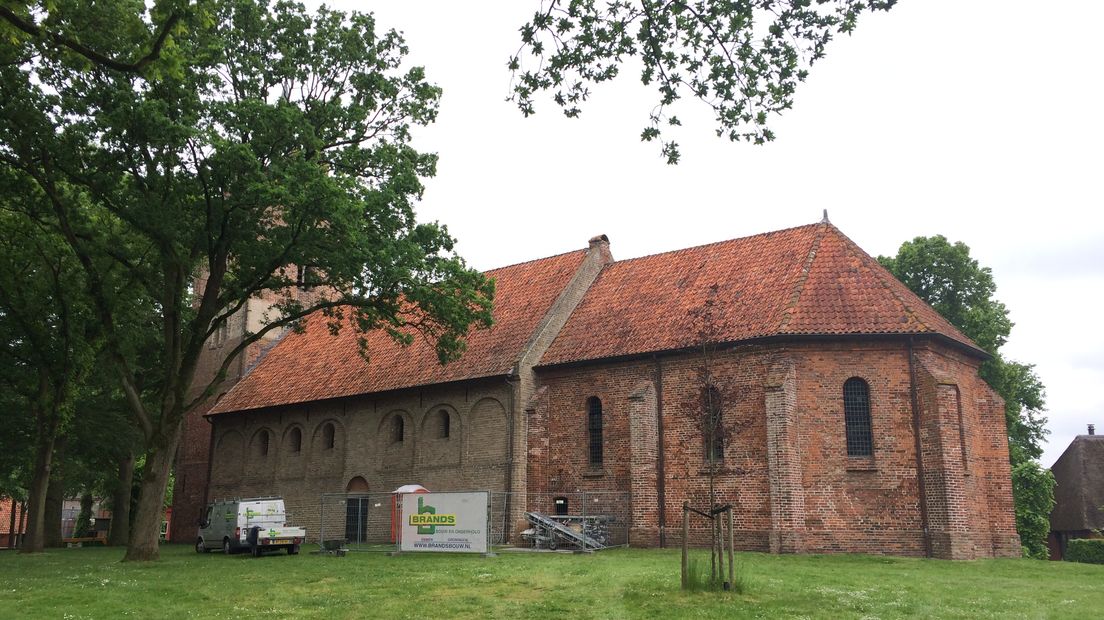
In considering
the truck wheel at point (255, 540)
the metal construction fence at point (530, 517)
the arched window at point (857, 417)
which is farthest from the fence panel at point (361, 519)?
the arched window at point (857, 417)

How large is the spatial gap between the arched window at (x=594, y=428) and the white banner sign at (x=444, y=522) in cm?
618

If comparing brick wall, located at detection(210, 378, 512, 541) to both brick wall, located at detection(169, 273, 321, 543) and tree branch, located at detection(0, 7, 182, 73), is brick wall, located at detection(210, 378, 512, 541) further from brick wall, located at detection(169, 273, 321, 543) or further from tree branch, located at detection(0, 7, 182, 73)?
tree branch, located at detection(0, 7, 182, 73)

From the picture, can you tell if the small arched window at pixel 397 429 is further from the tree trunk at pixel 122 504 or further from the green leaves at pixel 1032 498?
the green leaves at pixel 1032 498

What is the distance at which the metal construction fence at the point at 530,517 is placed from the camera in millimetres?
27578

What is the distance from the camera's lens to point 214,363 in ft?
141

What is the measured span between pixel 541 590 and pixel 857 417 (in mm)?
13532

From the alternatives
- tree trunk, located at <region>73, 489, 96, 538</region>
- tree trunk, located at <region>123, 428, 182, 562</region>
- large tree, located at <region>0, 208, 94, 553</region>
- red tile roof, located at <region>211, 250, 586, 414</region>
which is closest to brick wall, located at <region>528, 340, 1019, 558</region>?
red tile roof, located at <region>211, 250, 586, 414</region>

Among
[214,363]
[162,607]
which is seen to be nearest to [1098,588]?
[162,607]

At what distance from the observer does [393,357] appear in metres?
35.7

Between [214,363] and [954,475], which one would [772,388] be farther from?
[214,363]

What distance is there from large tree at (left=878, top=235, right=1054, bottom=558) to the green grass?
16.0 m

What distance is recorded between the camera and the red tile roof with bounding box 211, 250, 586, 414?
106 feet

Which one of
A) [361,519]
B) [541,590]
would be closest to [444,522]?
[541,590]

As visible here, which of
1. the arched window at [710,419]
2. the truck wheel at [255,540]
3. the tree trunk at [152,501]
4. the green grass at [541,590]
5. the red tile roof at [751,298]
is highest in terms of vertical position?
the red tile roof at [751,298]
